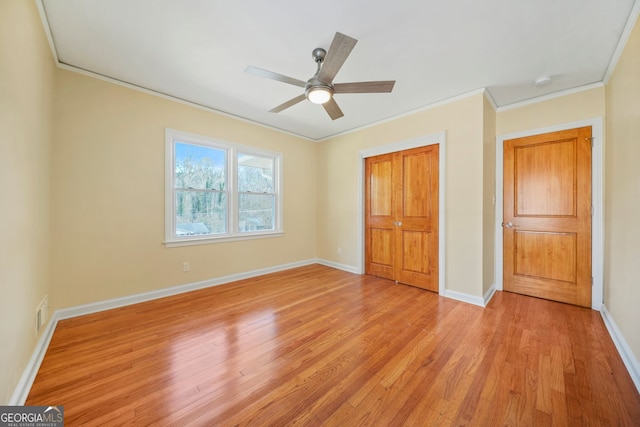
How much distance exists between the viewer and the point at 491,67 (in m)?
2.51

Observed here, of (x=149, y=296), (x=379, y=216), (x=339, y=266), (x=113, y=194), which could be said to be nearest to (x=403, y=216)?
(x=379, y=216)

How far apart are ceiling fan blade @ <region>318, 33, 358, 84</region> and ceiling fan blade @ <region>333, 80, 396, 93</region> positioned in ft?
0.40

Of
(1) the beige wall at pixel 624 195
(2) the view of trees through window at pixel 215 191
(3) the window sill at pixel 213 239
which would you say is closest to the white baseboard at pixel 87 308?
(3) the window sill at pixel 213 239

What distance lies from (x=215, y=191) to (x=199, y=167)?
0.42 meters

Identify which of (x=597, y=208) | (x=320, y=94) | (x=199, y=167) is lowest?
(x=597, y=208)

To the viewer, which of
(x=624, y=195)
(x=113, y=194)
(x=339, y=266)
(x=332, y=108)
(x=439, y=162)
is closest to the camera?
(x=624, y=195)

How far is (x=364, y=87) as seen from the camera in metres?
2.17

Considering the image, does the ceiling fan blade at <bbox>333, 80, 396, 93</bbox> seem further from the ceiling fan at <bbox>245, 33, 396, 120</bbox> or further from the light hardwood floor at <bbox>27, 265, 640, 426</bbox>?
the light hardwood floor at <bbox>27, 265, 640, 426</bbox>

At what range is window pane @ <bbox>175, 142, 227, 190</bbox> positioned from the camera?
11.3ft

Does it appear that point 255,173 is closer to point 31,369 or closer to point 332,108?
point 332,108

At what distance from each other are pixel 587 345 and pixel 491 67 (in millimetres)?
2794

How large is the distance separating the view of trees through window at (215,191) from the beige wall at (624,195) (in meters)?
4.35

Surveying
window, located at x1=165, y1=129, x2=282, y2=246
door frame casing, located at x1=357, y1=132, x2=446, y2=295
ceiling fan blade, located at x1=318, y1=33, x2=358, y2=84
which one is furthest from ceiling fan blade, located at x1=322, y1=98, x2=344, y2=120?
window, located at x1=165, y1=129, x2=282, y2=246

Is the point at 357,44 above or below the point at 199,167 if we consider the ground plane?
above
